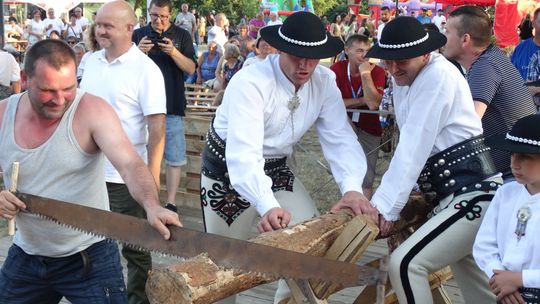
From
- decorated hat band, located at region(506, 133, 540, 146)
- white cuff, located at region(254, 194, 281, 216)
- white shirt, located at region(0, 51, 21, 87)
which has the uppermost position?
decorated hat band, located at region(506, 133, 540, 146)

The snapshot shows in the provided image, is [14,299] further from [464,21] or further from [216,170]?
[464,21]

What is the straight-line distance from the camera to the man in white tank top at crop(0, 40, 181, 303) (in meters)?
3.40

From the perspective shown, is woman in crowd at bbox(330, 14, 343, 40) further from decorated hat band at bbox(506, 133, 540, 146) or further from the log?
decorated hat band at bbox(506, 133, 540, 146)

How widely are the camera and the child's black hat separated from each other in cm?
411

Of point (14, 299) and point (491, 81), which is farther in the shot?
point (491, 81)

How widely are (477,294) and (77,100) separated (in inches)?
95.1

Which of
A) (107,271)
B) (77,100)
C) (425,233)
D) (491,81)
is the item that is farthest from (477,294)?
(77,100)

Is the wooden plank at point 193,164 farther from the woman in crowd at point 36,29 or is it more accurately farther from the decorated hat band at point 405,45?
the woman in crowd at point 36,29

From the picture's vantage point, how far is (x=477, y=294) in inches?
161

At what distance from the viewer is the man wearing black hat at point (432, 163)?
3852 mm

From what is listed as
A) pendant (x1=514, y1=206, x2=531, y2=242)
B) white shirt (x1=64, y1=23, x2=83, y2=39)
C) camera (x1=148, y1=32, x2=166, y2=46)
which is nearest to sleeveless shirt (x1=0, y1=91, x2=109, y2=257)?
pendant (x1=514, y1=206, x2=531, y2=242)

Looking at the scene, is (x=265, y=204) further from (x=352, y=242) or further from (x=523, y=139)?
(x=523, y=139)

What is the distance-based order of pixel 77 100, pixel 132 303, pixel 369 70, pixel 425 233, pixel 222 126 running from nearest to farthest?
pixel 77 100 < pixel 425 233 < pixel 222 126 < pixel 132 303 < pixel 369 70

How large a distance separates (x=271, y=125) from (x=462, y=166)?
110 centimetres
